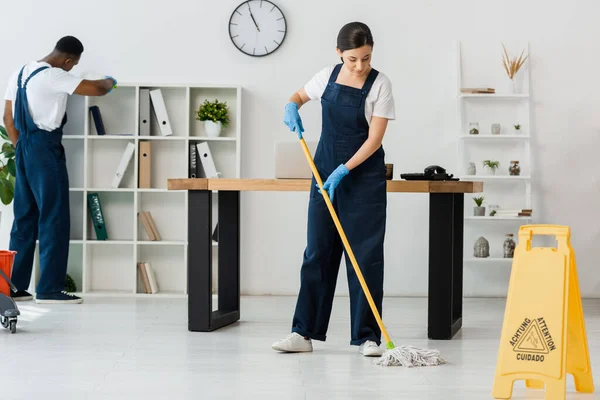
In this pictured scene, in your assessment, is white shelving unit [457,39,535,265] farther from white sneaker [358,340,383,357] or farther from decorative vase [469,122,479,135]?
white sneaker [358,340,383,357]

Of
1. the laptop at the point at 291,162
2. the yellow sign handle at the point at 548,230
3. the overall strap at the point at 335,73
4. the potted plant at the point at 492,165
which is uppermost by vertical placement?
the overall strap at the point at 335,73

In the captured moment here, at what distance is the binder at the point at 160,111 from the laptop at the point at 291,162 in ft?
6.06

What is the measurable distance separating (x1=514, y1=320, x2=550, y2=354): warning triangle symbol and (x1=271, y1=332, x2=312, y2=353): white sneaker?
43.5 inches

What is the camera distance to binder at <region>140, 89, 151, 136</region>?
5.39m

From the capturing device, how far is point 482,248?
17.3 ft

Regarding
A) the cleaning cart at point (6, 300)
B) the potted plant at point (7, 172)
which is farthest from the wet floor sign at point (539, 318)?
the potted plant at point (7, 172)

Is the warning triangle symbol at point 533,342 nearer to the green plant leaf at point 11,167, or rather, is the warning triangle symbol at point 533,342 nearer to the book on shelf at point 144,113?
the book on shelf at point 144,113

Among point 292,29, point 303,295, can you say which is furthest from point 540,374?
point 292,29

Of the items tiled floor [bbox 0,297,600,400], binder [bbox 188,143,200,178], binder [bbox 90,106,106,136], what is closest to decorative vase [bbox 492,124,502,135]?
tiled floor [bbox 0,297,600,400]

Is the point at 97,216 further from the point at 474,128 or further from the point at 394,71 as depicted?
the point at 474,128

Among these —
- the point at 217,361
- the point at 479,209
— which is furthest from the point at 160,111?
the point at 217,361

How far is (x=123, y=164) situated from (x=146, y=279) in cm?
78

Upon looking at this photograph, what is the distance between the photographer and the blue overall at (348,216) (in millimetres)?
3293

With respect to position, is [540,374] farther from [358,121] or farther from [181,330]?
[181,330]
